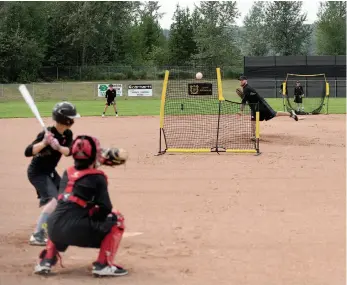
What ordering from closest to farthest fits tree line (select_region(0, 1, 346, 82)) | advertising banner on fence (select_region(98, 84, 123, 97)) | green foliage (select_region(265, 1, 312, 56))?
advertising banner on fence (select_region(98, 84, 123, 97)), tree line (select_region(0, 1, 346, 82)), green foliage (select_region(265, 1, 312, 56))

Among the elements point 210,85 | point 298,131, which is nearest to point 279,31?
point 298,131

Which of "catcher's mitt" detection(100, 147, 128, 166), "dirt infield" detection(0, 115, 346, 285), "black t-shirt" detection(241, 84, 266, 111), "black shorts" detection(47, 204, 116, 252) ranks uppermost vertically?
"black t-shirt" detection(241, 84, 266, 111)

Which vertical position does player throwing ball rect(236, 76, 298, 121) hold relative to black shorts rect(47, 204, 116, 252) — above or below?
above

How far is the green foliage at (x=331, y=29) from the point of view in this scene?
87562mm

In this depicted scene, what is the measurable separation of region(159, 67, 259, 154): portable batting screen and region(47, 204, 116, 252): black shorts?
965 cm

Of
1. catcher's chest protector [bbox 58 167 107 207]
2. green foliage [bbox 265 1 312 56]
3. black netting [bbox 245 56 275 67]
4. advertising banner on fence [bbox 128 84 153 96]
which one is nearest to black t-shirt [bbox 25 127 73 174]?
catcher's chest protector [bbox 58 167 107 207]

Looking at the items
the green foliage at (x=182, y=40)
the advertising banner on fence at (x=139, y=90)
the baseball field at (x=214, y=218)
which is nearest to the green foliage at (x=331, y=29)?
the green foliage at (x=182, y=40)

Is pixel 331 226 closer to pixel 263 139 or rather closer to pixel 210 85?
pixel 210 85

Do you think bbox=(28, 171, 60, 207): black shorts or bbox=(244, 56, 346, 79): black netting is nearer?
bbox=(28, 171, 60, 207): black shorts

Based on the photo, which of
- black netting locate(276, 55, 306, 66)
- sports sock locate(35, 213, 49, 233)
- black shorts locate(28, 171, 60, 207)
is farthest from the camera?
black netting locate(276, 55, 306, 66)

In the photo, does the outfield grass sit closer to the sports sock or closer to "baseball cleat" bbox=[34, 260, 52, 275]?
the sports sock

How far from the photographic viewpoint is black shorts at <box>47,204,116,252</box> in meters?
5.99

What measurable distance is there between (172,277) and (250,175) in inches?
257

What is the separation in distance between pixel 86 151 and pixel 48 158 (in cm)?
161
